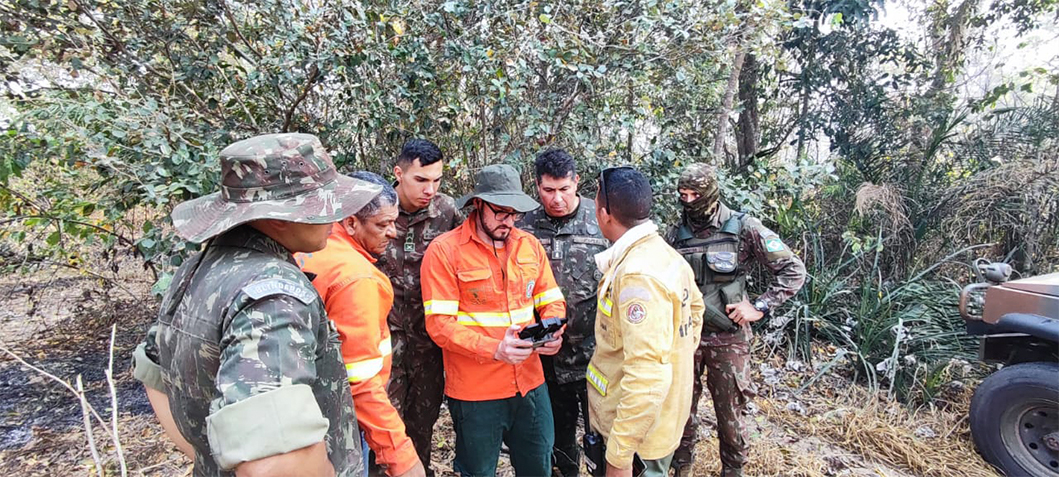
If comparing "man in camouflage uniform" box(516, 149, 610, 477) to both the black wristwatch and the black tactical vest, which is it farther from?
the black wristwatch

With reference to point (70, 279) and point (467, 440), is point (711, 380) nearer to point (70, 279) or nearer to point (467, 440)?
point (467, 440)

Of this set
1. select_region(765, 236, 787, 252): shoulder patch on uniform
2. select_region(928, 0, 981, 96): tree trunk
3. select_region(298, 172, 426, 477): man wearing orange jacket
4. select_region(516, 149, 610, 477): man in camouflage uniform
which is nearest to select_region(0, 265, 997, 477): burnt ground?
select_region(516, 149, 610, 477): man in camouflage uniform

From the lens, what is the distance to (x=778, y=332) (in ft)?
14.9

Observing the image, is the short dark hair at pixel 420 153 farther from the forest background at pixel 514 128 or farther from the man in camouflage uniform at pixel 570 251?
the forest background at pixel 514 128

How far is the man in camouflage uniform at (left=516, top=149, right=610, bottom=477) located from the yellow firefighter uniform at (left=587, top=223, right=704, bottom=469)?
628mm

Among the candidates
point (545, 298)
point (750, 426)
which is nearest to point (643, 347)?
point (545, 298)

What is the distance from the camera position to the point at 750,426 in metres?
3.63

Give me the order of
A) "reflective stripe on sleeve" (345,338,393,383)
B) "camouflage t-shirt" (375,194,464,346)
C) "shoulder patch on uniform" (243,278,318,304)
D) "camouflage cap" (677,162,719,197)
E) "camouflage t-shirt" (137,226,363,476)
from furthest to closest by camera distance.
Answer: "camouflage cap" (677,162,719,197), "camouflage t-shirt" (375,194,464,346), "reflective stripe on sleeve" (345,338,393,383), "shoulder patch on uniform" (243,278,318,304), "camouflage t-shirt" (137,226,363,476)

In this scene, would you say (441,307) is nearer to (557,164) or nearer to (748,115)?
(557,164)

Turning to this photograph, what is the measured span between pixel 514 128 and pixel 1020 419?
3583mm

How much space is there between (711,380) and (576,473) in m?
0.96

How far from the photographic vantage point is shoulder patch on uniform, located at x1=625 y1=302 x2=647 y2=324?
171 centimetres

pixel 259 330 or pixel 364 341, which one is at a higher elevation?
pixel 259 330

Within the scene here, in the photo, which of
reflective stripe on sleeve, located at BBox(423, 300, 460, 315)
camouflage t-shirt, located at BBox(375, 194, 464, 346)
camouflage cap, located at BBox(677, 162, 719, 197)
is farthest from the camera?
camouflage cap, located at BBox(677, 162, 719, 197)
